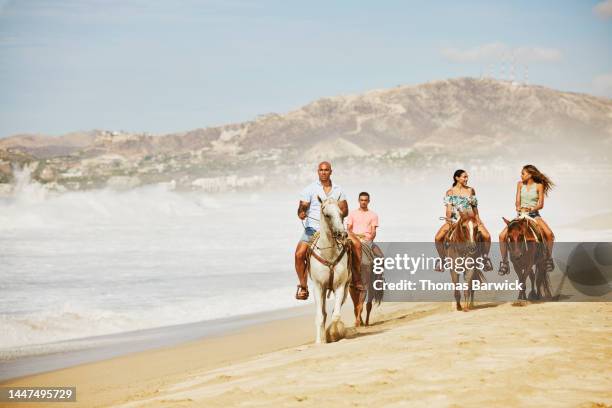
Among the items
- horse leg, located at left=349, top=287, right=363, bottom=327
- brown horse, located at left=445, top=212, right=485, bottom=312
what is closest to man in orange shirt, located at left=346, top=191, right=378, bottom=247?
A: horse leg, located at left=349, top=287, right=363, bottom=327

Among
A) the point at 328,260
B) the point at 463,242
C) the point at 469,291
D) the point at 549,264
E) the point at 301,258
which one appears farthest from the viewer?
the point at 469,291

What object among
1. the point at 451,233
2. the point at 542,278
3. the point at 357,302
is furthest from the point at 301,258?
the point at 542,278

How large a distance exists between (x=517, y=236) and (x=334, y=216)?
442 cm

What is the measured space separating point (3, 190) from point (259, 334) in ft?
259

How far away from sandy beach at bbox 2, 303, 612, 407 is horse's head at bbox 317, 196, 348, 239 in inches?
53.9

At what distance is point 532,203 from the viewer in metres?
14.3

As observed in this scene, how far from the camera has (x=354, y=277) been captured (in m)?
12.2

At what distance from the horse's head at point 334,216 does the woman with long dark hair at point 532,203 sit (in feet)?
14.1

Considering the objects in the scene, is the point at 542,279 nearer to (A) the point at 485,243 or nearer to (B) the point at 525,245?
(B) the point at 525,245

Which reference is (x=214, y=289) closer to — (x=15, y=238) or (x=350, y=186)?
(x=15, y=238)

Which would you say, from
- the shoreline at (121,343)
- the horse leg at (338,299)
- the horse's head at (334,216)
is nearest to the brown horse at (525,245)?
the horse leg at (338,299)

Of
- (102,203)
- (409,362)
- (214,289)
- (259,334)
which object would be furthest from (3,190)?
(409,362)

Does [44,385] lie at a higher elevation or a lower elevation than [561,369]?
lower

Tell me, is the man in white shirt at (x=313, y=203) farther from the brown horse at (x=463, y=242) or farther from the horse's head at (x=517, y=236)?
the horse's head at (x=517, y=236)
